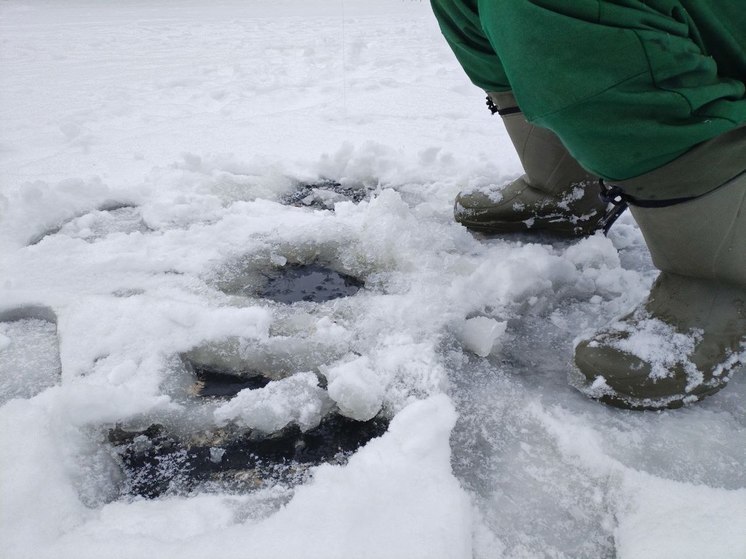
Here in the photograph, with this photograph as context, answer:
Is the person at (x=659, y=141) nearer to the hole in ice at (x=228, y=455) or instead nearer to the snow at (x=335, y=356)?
the snow at (x=335, y=356)

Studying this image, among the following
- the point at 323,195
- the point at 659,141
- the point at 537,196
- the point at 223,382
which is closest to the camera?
the point at 659,141

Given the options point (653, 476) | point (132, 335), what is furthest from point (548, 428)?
point (132, 335)

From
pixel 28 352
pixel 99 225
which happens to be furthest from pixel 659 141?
pixel 99 225

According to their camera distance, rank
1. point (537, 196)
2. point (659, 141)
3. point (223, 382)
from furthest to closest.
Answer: point (537, 196)
point (223, 382)
point (659, 141)

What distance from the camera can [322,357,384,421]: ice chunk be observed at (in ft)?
2.98

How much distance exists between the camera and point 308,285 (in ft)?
4.35

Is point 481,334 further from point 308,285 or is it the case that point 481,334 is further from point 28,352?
point 28,352

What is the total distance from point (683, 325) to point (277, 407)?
0.76 m

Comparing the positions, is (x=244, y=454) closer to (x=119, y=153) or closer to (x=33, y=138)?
(x=119, y=153)

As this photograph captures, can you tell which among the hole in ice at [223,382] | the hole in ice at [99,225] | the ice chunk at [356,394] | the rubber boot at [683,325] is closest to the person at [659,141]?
the rubber boot at [683,325]

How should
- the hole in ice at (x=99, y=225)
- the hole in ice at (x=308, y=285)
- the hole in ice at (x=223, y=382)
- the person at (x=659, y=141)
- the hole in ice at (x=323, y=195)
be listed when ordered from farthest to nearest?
1. the hole in ice at (x=323, y=195)
2. the hole in ice at (x=99, y=225)
3. the hole in ice at (x=308, y=285)
4. the hole in ice at (x=223, y=382)
5. the person at (x=659, y=141)

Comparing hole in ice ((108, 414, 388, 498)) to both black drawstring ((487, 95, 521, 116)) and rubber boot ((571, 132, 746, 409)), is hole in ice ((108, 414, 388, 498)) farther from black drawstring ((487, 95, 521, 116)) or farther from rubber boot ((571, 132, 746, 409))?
black drawstring ((487, 95, 521, 116))

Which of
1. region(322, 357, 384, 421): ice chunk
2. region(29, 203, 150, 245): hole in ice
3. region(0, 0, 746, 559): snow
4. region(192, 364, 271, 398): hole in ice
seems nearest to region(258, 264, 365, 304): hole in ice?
region(0, 0, 746, 559): snow

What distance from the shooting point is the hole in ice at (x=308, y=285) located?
1.28 meters
